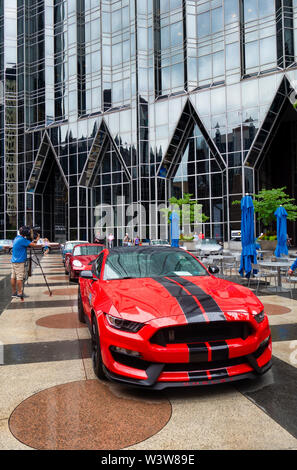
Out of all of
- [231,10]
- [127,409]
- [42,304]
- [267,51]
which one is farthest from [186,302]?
[231,10]

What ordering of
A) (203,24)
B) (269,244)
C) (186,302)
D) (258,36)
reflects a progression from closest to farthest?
(186,302) < (269,244) < (258,36) < (203,24)

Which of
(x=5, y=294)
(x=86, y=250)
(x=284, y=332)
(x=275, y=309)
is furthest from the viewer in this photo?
(x=86, y=250)

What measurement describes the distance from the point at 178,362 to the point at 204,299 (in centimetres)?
77

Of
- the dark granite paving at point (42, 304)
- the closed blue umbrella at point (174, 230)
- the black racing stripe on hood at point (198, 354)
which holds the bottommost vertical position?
the dark granite paving at point (42, 304)

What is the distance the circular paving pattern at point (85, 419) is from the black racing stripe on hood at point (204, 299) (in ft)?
3.11

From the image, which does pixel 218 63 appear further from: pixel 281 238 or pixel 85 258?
pixel 85 258

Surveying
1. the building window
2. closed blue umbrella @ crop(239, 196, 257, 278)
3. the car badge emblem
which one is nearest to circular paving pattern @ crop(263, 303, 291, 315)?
closed blue umbrella @ crop(239, 196, 257, 278)

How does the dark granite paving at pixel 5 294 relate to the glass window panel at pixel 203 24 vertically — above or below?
below

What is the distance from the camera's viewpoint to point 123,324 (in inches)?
140

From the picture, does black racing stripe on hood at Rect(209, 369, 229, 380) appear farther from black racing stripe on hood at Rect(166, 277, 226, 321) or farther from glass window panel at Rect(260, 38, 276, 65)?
glass window panel at Rect(260, 38, 276, 65)

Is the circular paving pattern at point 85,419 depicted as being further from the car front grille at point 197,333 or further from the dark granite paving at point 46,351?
the dark granite paving at point 46,351

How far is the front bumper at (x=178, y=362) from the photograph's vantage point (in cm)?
330

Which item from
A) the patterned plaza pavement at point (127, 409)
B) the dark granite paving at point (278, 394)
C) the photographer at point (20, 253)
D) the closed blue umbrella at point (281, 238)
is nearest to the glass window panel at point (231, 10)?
the closed blue umbrella at point (281, 238)
